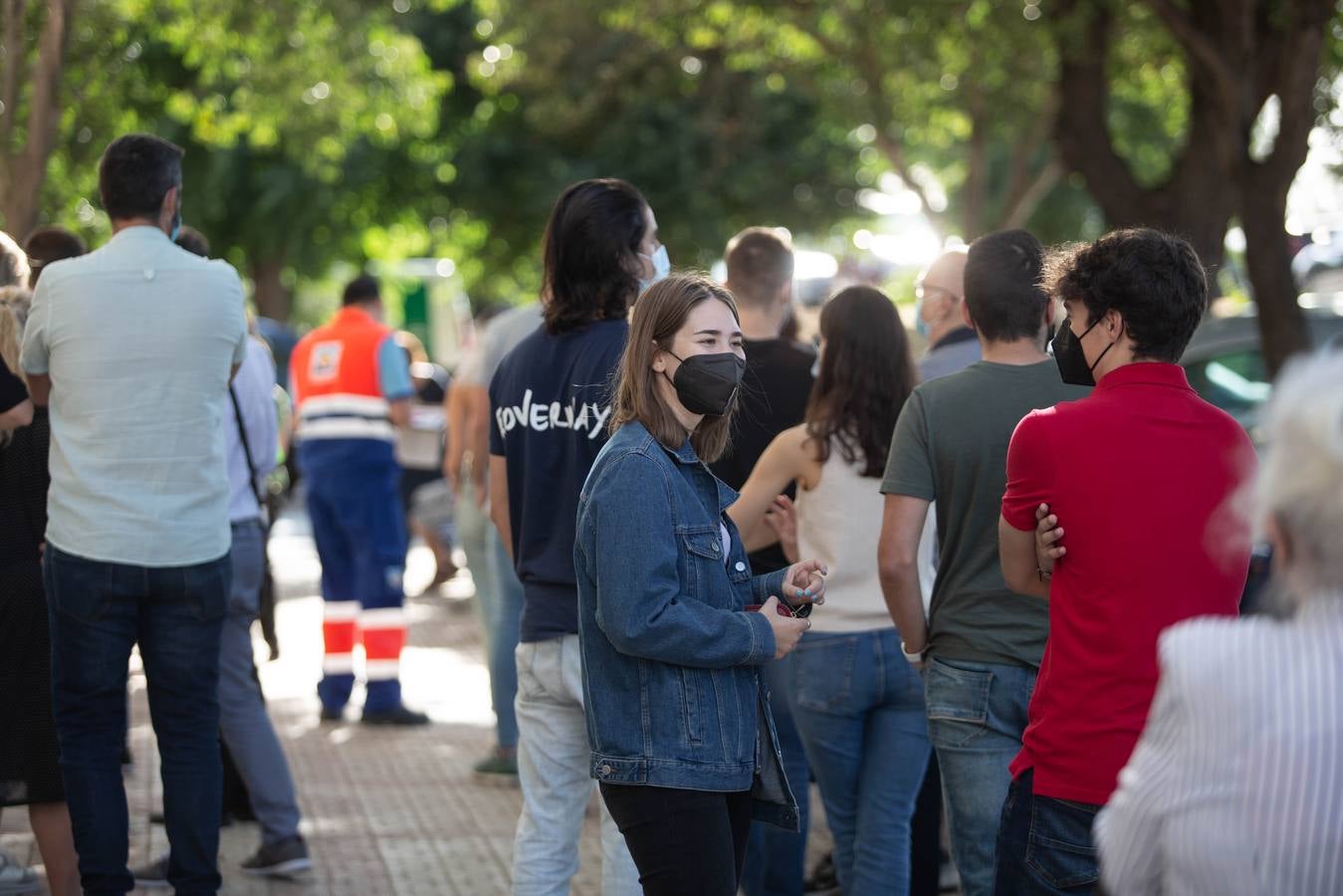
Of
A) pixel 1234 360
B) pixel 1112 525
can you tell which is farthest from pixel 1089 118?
pixel 1112 525

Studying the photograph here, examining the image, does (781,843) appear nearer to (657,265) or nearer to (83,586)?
(657,265)

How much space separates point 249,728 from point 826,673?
229 centimetres

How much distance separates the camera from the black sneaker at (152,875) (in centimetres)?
579

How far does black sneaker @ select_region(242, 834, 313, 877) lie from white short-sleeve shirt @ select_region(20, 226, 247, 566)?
166 centimetres

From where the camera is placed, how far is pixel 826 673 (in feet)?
15.2

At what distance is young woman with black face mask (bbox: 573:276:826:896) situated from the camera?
3211mm

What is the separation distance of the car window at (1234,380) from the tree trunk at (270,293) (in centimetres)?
2135

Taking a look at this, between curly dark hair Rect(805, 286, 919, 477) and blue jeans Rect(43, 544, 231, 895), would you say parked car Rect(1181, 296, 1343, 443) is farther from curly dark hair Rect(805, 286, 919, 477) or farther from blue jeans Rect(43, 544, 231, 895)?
blue jeans Rect(43, 544, 231, 895)

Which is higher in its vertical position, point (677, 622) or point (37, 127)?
point (37, 127)

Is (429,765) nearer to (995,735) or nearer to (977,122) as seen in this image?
(995,735)

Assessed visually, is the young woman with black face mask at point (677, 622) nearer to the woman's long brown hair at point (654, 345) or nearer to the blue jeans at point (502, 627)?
the woman's long brown hair at point (654, 345)

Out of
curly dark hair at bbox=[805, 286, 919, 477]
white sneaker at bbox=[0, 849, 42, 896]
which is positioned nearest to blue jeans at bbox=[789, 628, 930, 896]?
curly dark hair at bbox=[805, 286, 919, 477]

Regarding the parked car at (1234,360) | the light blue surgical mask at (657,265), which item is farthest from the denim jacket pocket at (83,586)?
the parked car at (1234,360)

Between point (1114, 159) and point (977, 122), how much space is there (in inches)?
288
